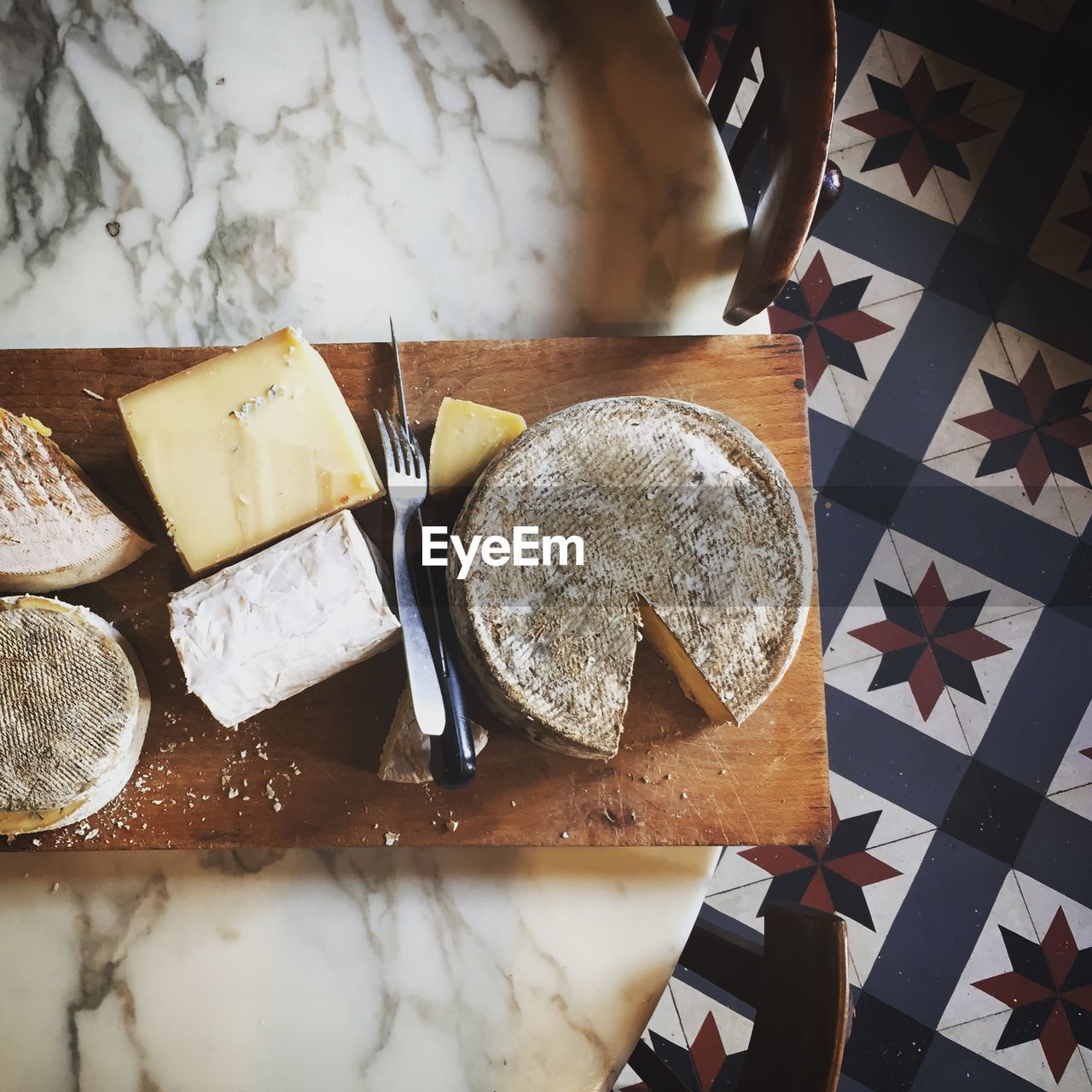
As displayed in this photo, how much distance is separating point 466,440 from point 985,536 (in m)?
1.46

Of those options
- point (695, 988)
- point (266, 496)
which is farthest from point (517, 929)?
point (695, 988)

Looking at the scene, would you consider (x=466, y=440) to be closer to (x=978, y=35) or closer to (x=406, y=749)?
(x=406, y=749)

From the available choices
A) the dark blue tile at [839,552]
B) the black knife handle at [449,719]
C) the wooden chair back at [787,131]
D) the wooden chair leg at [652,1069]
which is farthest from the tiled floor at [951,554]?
the black knife handle at [449,719]

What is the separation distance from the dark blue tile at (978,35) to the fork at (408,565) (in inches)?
71.2

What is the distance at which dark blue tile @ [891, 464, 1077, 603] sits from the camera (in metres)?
2.08

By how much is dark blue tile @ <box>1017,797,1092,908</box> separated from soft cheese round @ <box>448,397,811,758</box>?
1.28 meters

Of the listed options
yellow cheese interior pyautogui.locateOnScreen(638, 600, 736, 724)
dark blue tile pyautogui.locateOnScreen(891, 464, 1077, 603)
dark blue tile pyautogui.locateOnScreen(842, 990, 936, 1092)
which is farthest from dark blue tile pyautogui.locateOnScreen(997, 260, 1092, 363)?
dark blue tile pyautogui.locateOnScreen(842, 990, 936, 1092)

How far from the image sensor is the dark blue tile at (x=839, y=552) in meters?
2.06

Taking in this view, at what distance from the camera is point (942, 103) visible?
2166 millimetres

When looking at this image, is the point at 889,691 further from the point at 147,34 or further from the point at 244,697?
the point at 147,34

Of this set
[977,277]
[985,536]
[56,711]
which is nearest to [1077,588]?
[985,536]

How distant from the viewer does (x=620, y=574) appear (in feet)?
3.65

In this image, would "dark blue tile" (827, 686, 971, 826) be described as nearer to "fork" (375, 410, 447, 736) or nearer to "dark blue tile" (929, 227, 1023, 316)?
"dark blue tile" (929, 227, 1023, 316)

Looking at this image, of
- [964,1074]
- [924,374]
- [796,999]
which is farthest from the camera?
[924,374]
